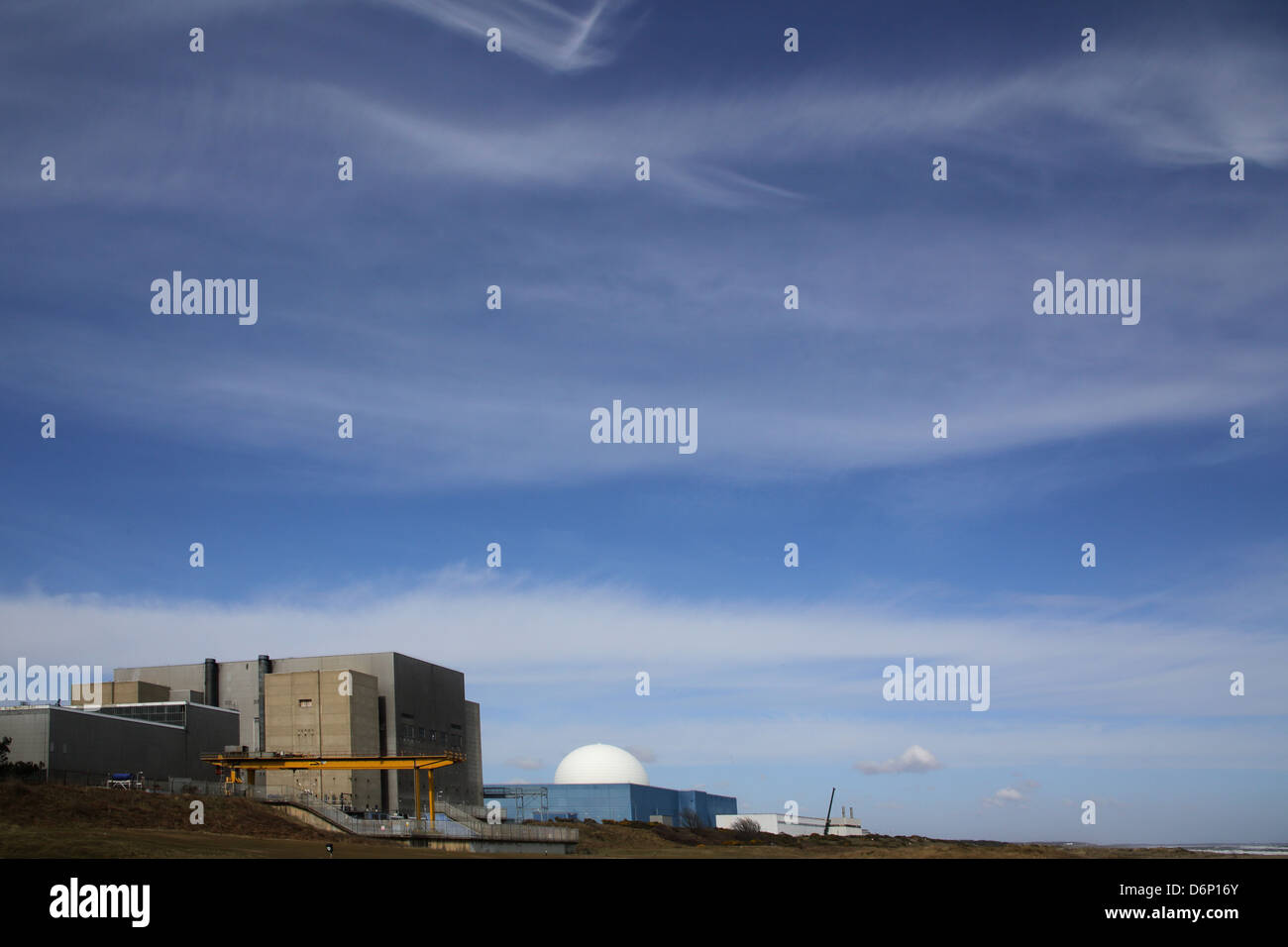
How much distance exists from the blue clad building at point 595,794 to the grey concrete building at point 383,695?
841cm

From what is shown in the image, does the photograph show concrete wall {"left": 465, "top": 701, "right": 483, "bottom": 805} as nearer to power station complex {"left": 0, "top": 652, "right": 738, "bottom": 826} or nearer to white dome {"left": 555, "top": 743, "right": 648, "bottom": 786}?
power station complex {"left": 0, "top": 652, "right": 738, "bottom": 826}

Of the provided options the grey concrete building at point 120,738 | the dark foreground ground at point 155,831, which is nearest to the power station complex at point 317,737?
the grey concrete building at point 120,738

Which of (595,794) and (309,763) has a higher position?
(309,763)

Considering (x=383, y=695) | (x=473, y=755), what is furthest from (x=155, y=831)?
(x=473, y=755)

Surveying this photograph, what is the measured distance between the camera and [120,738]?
7500 centimetres

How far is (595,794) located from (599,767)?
642cm

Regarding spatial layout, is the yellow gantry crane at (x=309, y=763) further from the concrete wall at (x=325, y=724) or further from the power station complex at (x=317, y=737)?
the concrete wall at (x=325, y=724)

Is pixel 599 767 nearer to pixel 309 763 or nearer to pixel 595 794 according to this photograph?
pixel 595 794

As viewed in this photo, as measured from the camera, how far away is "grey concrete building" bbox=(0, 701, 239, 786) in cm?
6781

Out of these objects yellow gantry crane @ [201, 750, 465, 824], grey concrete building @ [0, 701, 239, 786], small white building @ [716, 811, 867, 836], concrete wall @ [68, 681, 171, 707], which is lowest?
small white building @ [716, 811, 867, 836]

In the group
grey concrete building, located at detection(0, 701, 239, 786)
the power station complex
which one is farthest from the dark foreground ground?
the power station complex

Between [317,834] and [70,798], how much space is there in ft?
44.5

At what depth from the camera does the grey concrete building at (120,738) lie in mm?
67812
